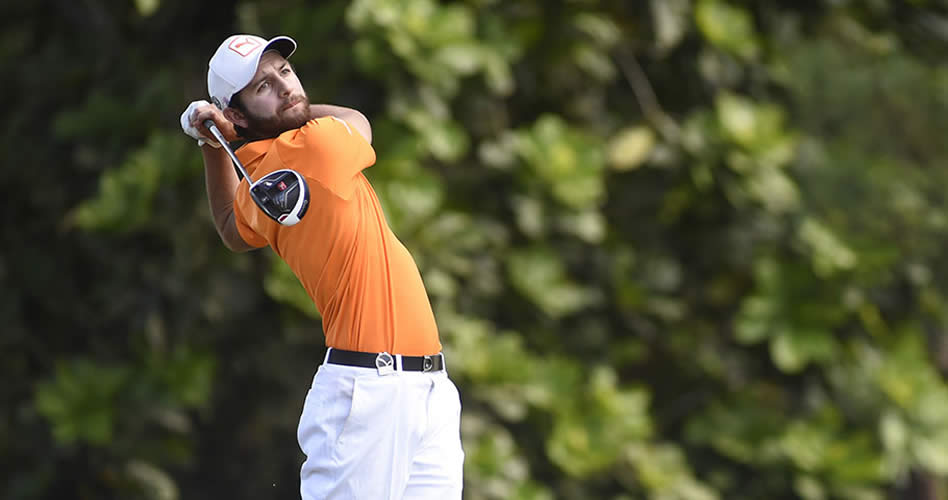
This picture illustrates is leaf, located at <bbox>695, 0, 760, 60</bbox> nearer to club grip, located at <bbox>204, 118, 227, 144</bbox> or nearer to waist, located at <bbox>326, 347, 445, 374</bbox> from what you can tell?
waist, located at <bbox>326, 347, 445, 374</bbox>

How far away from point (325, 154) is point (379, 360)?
13.0 inches

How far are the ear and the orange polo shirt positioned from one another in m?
0.04

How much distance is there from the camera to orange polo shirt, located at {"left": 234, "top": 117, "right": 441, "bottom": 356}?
1.71 meters

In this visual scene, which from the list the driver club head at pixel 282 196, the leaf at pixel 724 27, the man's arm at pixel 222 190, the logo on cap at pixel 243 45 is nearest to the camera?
the driver club head at pixel 282 196

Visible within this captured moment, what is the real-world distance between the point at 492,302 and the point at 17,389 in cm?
181

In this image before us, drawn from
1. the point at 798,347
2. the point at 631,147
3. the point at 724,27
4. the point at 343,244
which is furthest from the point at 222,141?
the point at 798,347

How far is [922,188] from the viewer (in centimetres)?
443

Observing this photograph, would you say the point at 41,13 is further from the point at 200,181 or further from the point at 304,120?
the point at 304,120

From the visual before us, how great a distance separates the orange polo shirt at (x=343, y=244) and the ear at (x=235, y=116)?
0.04 metres

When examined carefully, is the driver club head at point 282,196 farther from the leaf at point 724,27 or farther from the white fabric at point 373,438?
the leaf at point 724,27

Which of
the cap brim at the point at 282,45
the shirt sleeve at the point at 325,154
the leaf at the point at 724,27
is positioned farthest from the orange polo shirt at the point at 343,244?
the leaf at the point at 724,27

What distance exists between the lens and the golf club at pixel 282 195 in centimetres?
160

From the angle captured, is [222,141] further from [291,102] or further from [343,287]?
[343,287]

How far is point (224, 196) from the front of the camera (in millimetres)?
1874
